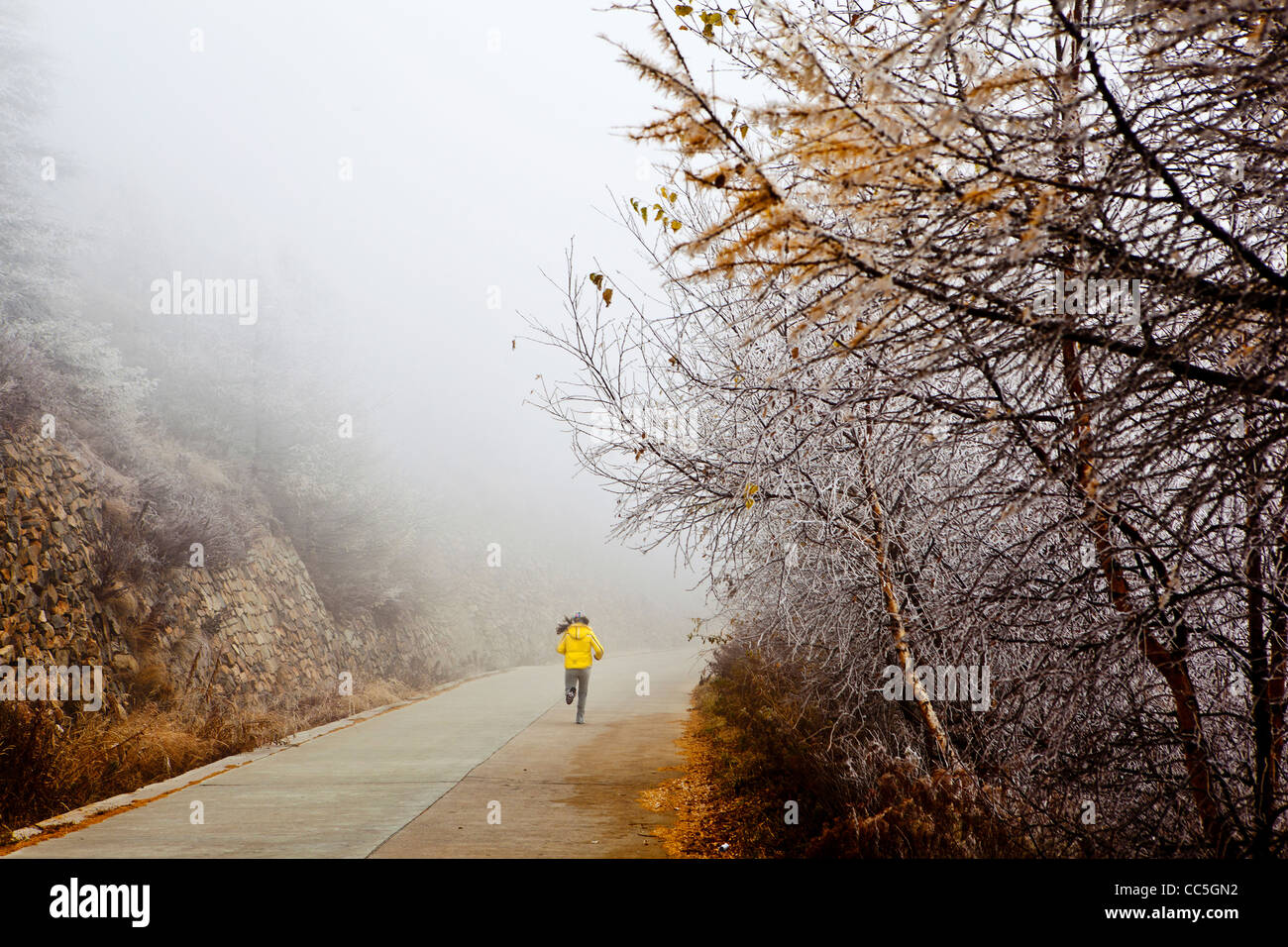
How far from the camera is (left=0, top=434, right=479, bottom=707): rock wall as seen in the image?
32.3 feet

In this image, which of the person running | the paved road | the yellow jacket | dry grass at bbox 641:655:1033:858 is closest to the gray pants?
the person running

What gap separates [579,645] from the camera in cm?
1356

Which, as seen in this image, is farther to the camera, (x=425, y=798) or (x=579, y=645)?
(x=579, y=645)

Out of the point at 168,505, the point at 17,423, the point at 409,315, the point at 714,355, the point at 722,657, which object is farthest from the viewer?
the point at 409,315

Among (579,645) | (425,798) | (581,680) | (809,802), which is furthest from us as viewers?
(581,680)

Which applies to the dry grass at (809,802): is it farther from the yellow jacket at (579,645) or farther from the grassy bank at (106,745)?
the grassy bank at (106,745)

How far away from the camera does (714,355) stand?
7.77 m

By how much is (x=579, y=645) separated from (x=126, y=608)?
21.0 ft

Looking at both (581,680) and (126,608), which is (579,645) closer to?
(581,680)

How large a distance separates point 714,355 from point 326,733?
28.9ft

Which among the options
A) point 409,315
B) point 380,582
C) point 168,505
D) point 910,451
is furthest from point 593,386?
point 409,315

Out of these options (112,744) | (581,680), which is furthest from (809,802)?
(581,680)

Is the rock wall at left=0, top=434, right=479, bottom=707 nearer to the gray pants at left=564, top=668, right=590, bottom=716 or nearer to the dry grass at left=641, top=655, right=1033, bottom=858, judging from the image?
the gray pants at left=564, top=668, right=590, bottom=716

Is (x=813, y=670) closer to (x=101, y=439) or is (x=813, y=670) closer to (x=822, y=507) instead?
(x=822, y=507)
